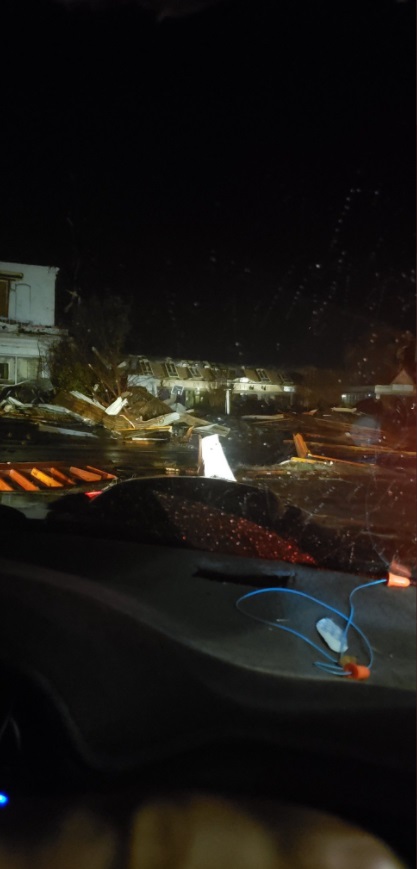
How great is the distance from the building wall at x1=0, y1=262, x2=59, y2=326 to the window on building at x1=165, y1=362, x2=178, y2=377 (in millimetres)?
7243

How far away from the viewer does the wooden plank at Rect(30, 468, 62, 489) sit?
583 centimetres

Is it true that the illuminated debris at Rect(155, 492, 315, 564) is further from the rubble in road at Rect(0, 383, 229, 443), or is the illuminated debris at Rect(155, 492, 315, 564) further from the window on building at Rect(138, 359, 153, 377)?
the window on building at Rect(138, 359, 153, 377)

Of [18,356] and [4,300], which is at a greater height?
[4,300]

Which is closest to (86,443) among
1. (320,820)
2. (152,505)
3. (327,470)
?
(327,470)

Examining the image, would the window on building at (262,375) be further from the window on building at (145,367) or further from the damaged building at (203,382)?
the window on building at (145,367)

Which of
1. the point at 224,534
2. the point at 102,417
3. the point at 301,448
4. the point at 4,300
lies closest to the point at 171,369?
the point at 102,417

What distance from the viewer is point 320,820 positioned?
2086mm

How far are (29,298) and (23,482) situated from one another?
25923 mm

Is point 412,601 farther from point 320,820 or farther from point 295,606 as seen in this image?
point 320,820

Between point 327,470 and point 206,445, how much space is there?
418 cm

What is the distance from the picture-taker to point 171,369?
25.1 m

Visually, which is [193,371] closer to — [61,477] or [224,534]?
[61,477]

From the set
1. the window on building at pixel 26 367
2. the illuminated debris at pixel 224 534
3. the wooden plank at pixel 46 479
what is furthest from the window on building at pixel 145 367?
the illuminated debris at pixel 224 534

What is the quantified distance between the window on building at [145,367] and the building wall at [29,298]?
7.07 meters
